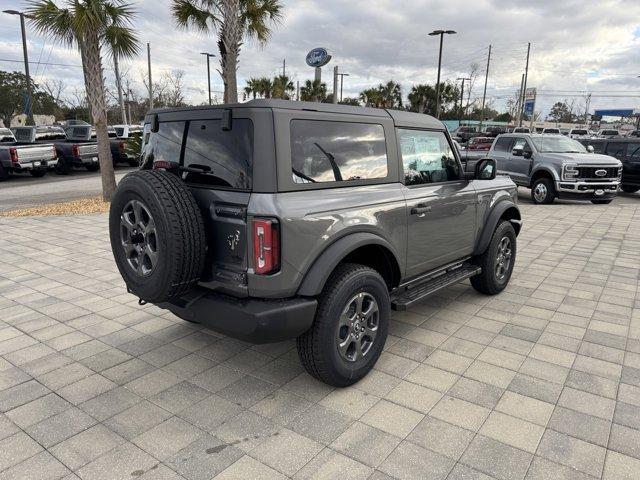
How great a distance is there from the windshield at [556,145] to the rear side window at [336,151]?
10.9 meters

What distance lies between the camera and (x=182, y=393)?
3.16 metres

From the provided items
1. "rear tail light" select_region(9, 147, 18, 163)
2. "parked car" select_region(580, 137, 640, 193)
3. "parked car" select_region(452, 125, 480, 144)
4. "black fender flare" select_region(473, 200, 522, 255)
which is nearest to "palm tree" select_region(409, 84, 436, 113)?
"parked car" select_region(452, 125, 480, 144)

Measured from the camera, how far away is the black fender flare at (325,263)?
284 centimetres

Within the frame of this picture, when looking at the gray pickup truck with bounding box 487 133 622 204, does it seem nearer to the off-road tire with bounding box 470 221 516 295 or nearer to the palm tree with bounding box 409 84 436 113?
the off-road tire with bounding box 470 221 516 295

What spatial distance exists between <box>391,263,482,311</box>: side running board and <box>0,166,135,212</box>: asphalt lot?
36.4ft

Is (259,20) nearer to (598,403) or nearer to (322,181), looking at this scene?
(322,181)

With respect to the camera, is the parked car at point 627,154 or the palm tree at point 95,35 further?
the parked car at point 627,154

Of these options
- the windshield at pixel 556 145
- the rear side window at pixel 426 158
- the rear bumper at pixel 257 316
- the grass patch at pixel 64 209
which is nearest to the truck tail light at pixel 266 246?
the rear bumper at pixel 257 316

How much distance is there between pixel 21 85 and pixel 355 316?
197ft

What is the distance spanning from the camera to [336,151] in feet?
10.5

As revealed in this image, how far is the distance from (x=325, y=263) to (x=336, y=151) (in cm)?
82

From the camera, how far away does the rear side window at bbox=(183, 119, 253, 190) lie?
2801mm

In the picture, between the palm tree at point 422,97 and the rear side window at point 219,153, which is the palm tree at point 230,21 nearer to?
the rear side window at point 219,153

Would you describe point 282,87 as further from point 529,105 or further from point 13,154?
point 13,154
